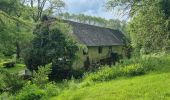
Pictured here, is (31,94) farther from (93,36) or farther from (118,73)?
(93,36)

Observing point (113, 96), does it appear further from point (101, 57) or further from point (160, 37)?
point (101, 57)

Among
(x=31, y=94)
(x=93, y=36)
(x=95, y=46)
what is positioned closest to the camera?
(x=31, y=94)

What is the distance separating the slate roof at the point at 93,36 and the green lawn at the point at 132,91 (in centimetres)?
2737

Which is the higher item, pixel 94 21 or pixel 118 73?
pixel 94 21

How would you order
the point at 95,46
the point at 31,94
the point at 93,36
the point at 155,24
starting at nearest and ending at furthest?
the point at 31,94
the point at 155,24
the point at 95,46
the point at 93,36

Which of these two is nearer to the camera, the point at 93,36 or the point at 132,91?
the point at 132,91

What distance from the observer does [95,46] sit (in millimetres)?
46375

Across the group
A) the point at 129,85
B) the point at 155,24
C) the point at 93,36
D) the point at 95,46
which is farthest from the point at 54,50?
the point at 129,85

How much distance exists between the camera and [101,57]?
48406mm

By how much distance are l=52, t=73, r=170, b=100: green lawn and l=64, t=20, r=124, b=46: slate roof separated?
27374 millimetres

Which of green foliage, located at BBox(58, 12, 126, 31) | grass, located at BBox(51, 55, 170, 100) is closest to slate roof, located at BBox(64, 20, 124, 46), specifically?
grass, located at BBox(51, 55, 170, 100)

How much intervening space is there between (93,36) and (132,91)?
35.2m

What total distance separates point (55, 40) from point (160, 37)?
13033mm

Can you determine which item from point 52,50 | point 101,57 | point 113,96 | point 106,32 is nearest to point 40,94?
point 113,96
